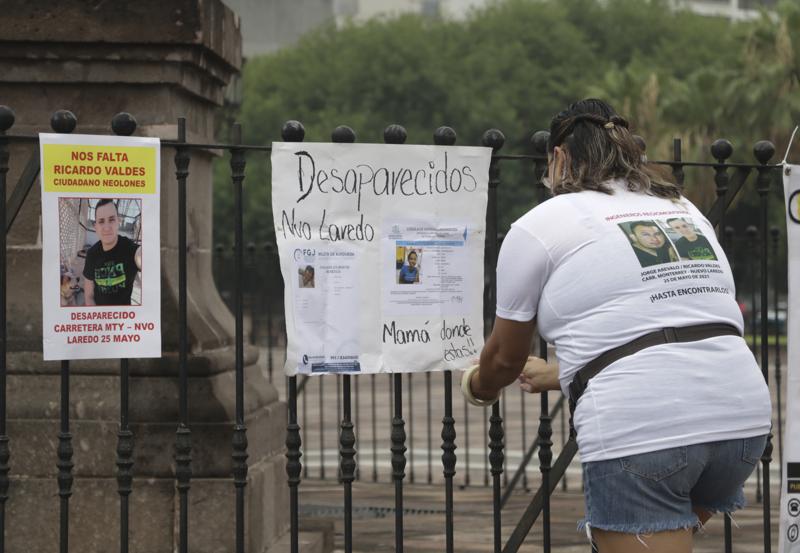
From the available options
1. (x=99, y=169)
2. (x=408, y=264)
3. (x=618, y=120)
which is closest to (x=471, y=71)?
(x=408, y=264)

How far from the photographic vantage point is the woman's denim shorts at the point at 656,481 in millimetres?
3252

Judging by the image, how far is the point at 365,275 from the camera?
4430mm

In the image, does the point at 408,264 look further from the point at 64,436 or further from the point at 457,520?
the point at 457,520

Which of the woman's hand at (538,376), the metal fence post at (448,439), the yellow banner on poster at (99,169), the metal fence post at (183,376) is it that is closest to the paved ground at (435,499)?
the metal fence post at (448,439)

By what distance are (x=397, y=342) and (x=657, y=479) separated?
1.39 m

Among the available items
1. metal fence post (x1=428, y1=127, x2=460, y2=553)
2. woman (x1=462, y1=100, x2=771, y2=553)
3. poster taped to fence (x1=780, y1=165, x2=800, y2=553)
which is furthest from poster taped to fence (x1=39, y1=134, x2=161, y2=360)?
poster taped to fence (x1=780, y1=165, x2=800, y2=553)

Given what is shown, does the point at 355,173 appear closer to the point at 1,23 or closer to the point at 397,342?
the point at 397,342

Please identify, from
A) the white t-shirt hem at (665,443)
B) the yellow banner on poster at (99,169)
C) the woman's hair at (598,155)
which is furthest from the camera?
the yellow banner on poster at (99,169)

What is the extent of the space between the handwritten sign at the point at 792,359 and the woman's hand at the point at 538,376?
1.23 meters

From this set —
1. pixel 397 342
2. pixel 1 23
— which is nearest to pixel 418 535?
pixel 397 342

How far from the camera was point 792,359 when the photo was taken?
185 inches

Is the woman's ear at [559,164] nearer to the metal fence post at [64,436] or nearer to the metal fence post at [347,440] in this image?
the metal fence post at [347,440]

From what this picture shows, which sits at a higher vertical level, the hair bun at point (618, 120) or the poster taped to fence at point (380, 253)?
the hair bun at point (618, 120)

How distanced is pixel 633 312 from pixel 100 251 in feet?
5.92
